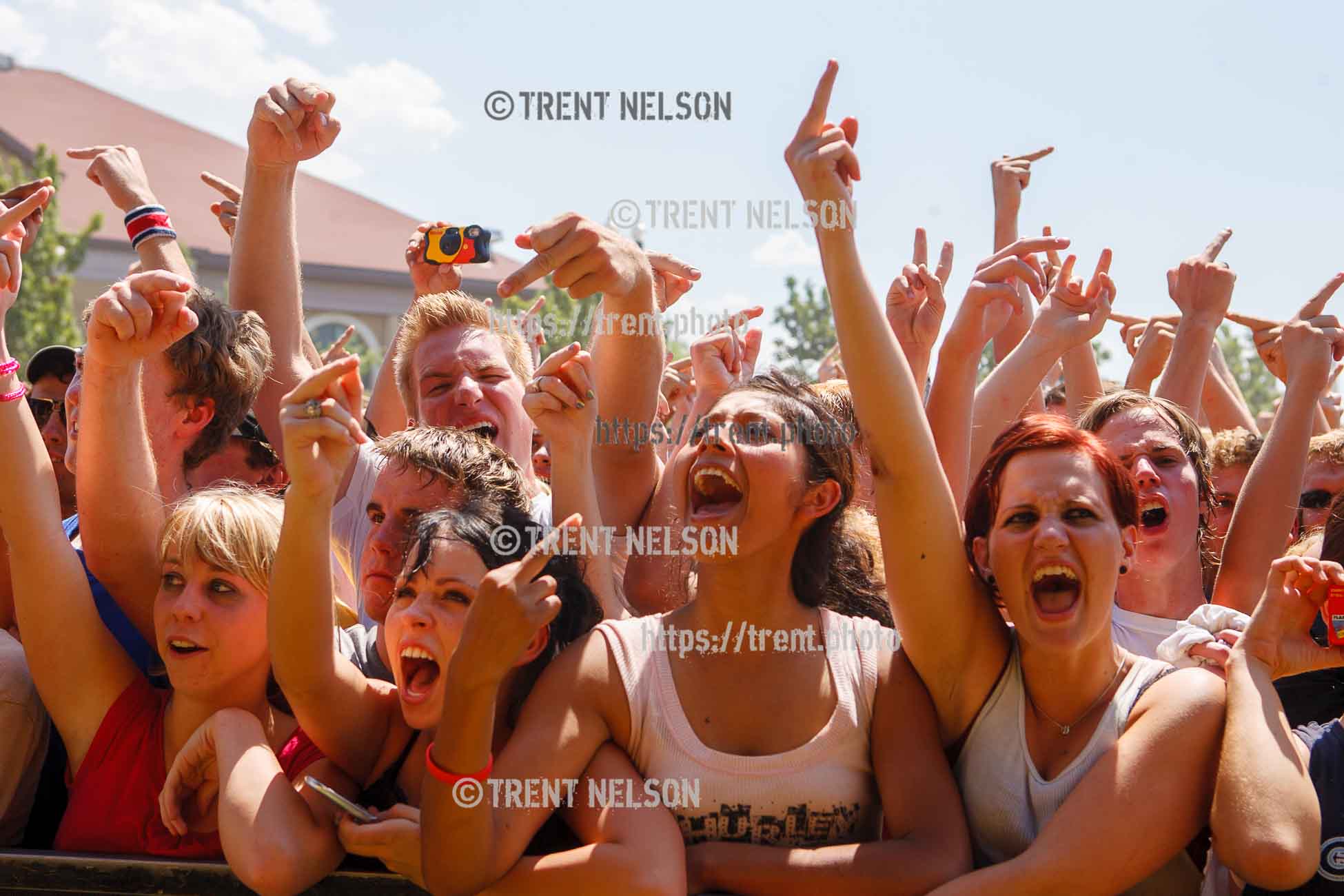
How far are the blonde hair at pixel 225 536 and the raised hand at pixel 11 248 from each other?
1.75ft

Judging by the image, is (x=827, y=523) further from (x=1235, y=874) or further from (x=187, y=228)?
(x=187, y=228)

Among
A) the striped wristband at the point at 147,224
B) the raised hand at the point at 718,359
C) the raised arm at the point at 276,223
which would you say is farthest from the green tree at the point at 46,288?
the raised hand at the point at 718,359

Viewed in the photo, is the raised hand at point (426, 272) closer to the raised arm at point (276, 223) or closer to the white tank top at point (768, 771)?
the raised arm at point (276, 223)

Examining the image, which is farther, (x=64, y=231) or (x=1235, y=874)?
(x=64, y=231)

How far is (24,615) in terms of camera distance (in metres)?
2.46

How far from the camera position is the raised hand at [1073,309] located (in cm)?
354

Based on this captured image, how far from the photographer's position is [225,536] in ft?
8.47

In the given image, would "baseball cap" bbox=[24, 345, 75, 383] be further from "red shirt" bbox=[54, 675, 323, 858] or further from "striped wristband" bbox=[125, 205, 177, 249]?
"red shirt" bbox=[54, 675, 323, 858]

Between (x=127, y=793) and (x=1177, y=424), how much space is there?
2675 mm

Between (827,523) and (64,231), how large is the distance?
20.7m

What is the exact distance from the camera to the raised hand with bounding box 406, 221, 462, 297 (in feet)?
13.9

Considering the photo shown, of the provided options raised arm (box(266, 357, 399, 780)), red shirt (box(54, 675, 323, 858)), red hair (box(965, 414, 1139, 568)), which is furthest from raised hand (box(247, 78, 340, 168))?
red hair (box(965, 414, 1139, 568))

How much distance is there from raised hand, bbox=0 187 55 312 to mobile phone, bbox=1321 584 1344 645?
8.46 ft

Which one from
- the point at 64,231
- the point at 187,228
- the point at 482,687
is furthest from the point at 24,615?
the point at 187,228
